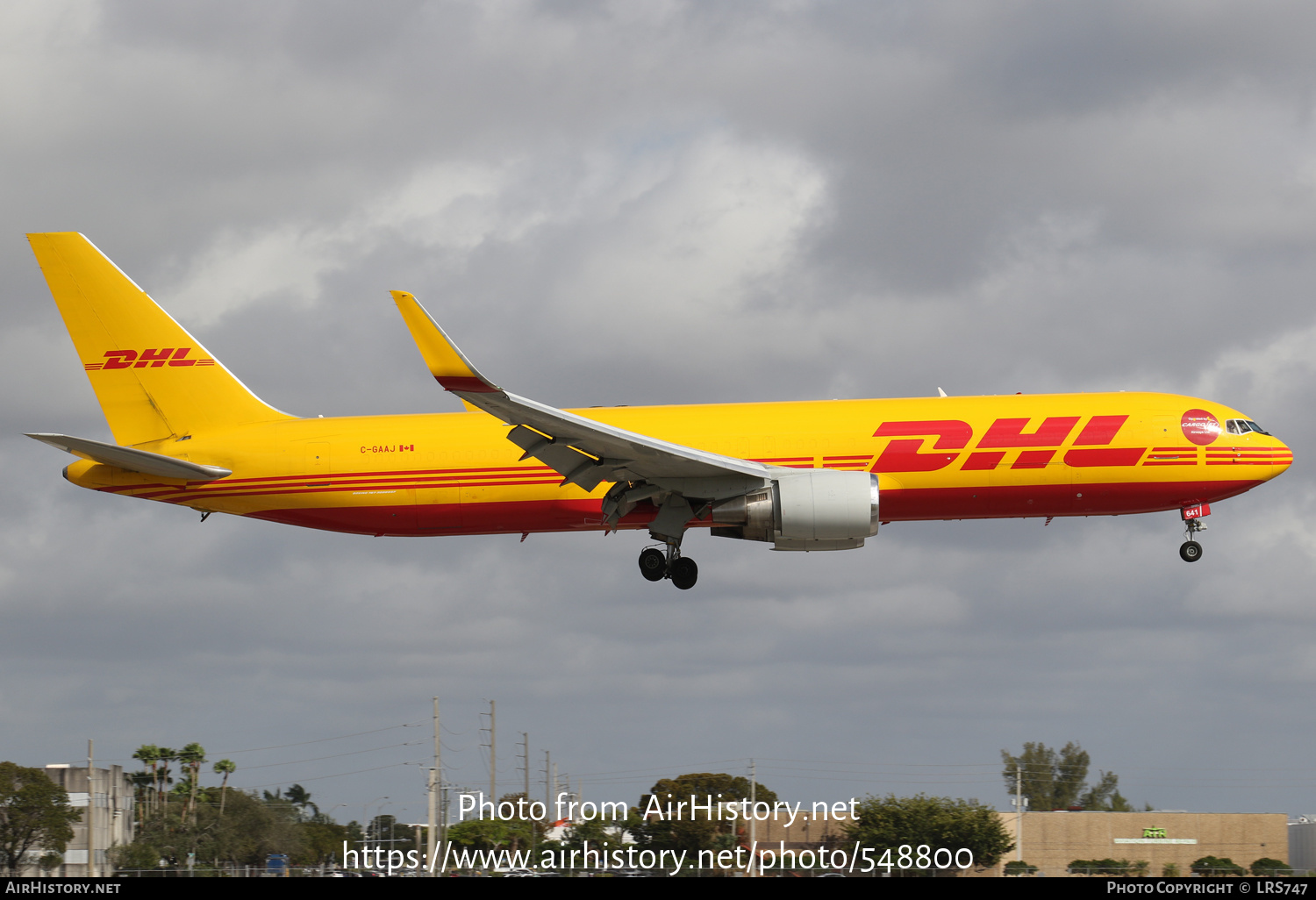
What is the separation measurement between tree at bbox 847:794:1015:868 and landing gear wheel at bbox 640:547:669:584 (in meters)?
29.5

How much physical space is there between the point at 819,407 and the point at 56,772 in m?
59.7

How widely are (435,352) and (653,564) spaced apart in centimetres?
1102

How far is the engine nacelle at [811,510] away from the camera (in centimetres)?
3428

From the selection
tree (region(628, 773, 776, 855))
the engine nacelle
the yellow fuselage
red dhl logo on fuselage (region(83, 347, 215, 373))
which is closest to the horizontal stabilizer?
the yellow fuselage

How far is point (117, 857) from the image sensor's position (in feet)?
226

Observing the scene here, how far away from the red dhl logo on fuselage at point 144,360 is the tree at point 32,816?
42514 millimetres

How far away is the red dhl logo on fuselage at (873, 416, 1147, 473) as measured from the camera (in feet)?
120

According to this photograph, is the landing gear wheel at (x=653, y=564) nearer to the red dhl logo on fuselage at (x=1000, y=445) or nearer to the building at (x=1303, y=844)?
the red dhl logo on fuselage at (x=1000, y=445)

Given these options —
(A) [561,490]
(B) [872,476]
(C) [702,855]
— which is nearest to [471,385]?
(A) [561,490]

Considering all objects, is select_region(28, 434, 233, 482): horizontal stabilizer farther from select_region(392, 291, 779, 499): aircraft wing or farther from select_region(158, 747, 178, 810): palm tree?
select_region(158, 747, 178, 810): palm tree

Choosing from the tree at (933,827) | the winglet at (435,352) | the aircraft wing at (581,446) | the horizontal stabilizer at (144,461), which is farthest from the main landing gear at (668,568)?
the tree at (933,827)

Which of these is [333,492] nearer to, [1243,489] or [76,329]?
[76,329]

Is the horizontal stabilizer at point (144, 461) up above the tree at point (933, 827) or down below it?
above

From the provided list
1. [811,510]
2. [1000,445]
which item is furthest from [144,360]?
[1000,445]
